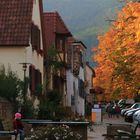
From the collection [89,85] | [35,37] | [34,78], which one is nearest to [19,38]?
[35,37]

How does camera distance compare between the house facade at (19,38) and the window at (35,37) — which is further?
the window at (35,37)

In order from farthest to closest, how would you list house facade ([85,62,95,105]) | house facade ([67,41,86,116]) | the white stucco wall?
house facade ([85,62,95,105]) → house facade ([67,41,86,116]) → the white stucco wall

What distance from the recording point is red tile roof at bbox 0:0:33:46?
3600 cm

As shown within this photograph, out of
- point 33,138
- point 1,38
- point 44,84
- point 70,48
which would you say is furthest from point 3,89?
point 70,48

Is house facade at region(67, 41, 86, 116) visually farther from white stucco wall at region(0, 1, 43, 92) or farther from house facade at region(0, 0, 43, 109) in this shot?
white stucco wall at region(0, 1, 43, 92)

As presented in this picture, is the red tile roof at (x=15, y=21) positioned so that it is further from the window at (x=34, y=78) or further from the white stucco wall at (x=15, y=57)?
the window at (x=34, y=78)

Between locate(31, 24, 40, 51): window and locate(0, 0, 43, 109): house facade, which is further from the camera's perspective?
locate(31, 24, 40, 51): window

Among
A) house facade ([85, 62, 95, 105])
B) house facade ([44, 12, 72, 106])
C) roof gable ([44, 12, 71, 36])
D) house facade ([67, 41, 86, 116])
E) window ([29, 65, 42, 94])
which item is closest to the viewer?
window ([29, 65, 42, 94])

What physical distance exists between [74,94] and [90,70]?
42664 mm

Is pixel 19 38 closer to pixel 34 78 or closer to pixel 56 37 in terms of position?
pixel 34 78

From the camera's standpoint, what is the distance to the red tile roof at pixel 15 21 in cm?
3600

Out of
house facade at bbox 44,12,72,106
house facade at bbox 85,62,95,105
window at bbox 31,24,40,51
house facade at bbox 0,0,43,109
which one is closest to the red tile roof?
house facade at bbox 0,0,43,109

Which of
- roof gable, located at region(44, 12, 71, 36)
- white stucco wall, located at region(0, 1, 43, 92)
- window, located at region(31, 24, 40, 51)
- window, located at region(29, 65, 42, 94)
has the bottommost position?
window, located at region(29, 65, 42, 94)

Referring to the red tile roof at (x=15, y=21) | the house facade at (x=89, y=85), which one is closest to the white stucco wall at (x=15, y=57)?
the red tile roof at (x=15, y=21)
